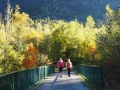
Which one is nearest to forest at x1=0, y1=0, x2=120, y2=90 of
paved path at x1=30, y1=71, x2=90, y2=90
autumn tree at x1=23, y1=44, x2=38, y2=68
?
autumn tree at x1=23, y1=44, x2=38, y2=68

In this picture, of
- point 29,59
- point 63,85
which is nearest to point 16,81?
point 63,85

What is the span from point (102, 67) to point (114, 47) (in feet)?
4.26

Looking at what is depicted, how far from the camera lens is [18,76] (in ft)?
44.5

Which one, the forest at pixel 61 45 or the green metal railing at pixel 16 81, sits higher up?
the forest at pixel 61 45

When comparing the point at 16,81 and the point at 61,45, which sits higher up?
the point at 61,45

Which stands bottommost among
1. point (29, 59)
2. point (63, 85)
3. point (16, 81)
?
point (63, 85)

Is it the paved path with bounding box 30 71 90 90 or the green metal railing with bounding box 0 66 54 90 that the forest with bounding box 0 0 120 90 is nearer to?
the paved path with bounding box 30 71 90 90

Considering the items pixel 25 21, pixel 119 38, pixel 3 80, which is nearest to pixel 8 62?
pixel 25 21

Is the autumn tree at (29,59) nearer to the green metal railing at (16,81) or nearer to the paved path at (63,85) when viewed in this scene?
the paved path at (63,85)

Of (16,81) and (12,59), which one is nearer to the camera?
(16,81)

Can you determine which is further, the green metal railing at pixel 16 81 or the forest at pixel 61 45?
the forest at pixel 61 45

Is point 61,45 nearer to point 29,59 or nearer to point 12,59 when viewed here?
point 29,59

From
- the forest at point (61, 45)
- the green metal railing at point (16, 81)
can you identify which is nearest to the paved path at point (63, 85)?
the green metal railing at point (16, 81)

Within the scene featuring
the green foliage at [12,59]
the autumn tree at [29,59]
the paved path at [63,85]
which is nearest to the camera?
the paved path at [63,85]
